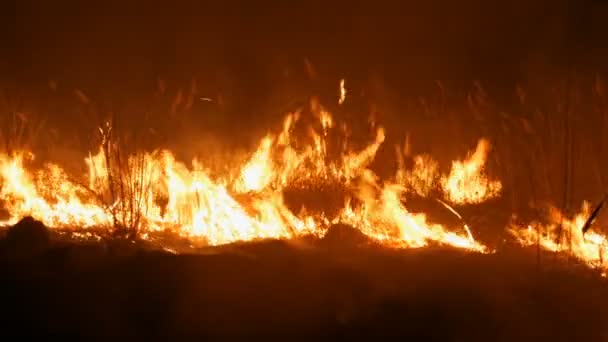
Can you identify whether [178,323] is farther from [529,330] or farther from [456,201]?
[456,201]

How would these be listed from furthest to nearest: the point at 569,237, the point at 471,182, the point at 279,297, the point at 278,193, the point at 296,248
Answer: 1. the point at 471,182
2. the point at 278,193
3. the point at 569,237
4. the point at 296,248
5. the point at 279,297

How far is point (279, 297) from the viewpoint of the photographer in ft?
20.9

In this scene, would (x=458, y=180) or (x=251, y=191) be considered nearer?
(x=251, y=191)

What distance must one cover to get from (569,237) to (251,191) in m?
4.78

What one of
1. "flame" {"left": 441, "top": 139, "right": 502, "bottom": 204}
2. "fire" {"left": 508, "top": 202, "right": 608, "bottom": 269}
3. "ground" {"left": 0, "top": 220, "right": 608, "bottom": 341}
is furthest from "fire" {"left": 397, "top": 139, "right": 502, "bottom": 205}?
"ground" {"left": 0, "top": 220, "right": 608, "bottom": 341}

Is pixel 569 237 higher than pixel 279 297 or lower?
higher

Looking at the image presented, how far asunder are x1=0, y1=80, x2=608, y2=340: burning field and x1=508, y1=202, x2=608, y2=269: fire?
3 cm

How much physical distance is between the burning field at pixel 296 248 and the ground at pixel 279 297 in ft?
0.06

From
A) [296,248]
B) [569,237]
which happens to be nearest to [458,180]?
[569,237]

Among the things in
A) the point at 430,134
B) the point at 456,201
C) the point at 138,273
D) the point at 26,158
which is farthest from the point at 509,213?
the point at 26,158

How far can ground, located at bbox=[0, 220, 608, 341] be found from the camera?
5957mm

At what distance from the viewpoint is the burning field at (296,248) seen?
20.2 feet

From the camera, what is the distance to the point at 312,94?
12.5 meters

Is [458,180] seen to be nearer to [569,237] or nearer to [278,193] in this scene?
[569,237]
